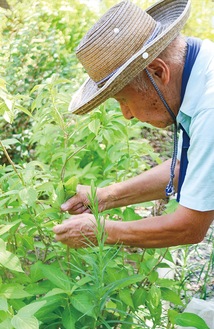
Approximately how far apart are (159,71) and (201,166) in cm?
38

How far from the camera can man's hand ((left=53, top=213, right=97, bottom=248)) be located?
2.36m

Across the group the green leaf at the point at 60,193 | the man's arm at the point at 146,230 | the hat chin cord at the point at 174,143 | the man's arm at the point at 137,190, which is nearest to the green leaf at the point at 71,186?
the green leaf at the point at 60,193

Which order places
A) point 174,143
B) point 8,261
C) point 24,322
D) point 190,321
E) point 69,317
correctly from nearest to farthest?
1. point 24,322
2. point 8,261
3. point 69,317
4. point 190,321
5. point 174,143

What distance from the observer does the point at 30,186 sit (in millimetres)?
2539

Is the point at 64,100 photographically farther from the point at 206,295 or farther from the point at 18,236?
the point at 206,295

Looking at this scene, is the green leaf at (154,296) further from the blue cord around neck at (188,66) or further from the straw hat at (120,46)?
the straw hat at (120,46)

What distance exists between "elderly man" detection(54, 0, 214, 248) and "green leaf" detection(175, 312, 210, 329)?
291 millimetres

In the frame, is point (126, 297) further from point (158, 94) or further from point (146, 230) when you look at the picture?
point (158, 94)

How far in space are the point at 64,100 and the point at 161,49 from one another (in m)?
0.73

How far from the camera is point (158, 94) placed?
2.35 metres

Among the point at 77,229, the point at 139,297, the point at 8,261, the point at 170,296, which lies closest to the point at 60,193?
the point at 77,229

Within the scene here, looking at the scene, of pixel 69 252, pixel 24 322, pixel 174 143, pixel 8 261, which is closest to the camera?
pixel 24 322

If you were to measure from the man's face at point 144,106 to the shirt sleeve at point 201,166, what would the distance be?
0.66ft

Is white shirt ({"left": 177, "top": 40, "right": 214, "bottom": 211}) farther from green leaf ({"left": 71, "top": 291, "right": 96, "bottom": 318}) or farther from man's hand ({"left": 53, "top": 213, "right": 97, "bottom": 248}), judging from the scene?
green leaf ({"left": 71, "top": 291, "right": 96, "bottom": 318})
